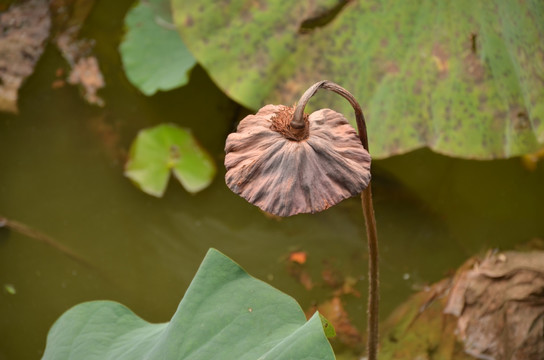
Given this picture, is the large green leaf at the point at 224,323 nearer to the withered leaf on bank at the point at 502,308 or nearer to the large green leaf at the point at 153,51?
the withered leaf on bank at the point at 502,308

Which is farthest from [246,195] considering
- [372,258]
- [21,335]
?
[21,335]

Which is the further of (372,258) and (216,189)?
(216,189)

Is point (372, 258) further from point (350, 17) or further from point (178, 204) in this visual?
point (178, 204)

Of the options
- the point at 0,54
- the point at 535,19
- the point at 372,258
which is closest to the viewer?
the point at 372,258

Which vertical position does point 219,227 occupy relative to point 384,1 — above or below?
below

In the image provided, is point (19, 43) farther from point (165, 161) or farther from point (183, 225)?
point (183, 225)

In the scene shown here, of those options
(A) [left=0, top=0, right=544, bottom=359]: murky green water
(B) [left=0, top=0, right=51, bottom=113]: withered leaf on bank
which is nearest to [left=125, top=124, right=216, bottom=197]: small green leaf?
(A) [left=0, top=0, right=544, bottom=359]: murky green water
